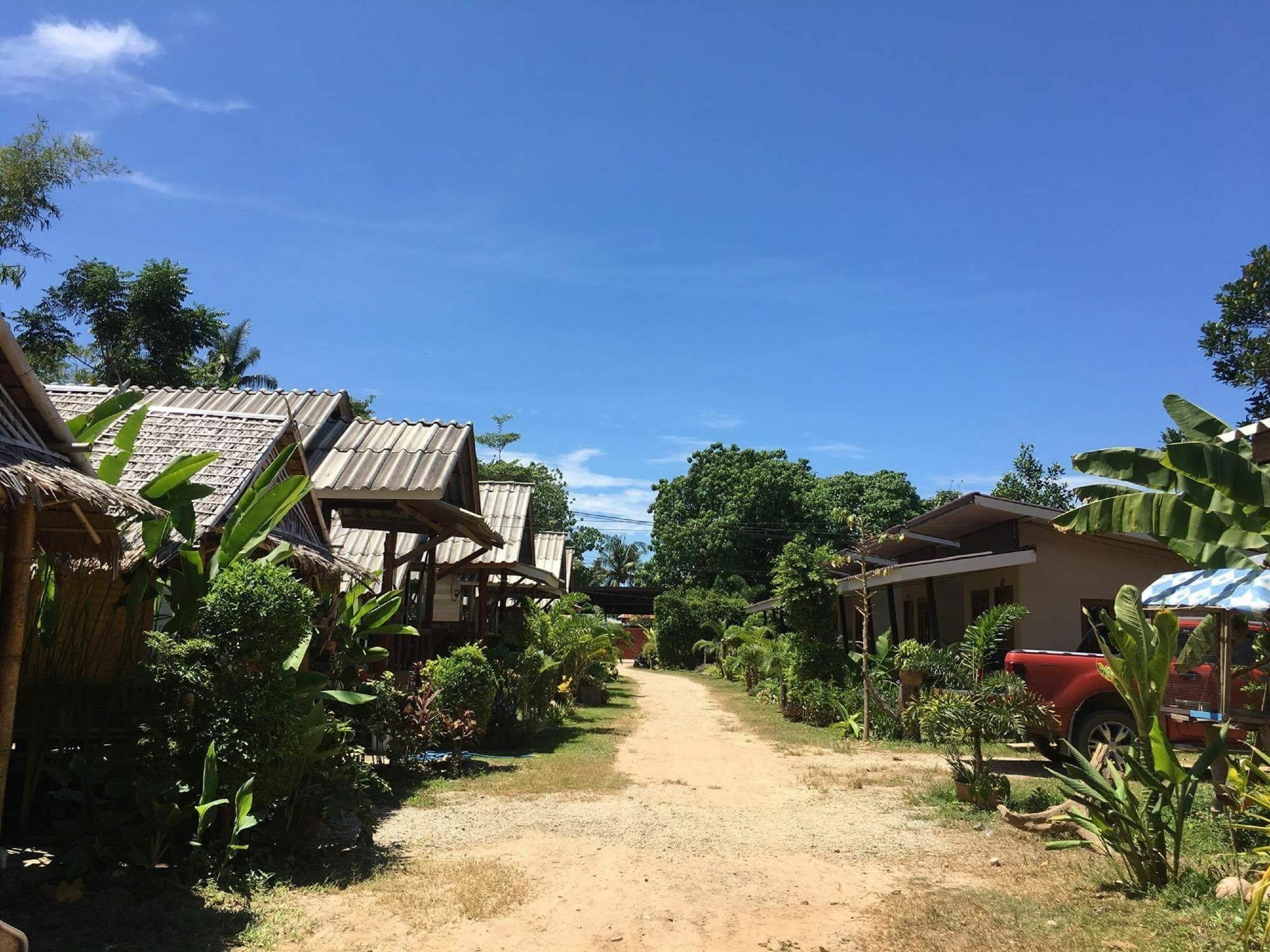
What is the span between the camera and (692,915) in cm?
575

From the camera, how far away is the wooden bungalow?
16.1 feet

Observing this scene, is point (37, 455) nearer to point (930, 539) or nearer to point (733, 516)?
point (930, 539)

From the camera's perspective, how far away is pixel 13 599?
512cm

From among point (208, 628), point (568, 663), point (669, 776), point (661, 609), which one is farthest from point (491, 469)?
point (208, 628)

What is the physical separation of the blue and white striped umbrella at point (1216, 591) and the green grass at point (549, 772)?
5.81 metres

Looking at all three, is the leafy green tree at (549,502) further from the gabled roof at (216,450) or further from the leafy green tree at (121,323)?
the gabled roof at (216,450)

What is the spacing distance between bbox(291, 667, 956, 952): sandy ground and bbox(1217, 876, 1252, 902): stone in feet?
6.22

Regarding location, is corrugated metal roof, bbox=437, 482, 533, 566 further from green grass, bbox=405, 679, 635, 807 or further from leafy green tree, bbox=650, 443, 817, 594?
leafy green tree, bbox=650, 443, 817, 594

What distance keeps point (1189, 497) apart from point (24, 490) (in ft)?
22.5

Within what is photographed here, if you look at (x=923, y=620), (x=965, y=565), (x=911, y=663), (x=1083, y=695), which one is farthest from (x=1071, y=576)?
(x=1083, y=695)

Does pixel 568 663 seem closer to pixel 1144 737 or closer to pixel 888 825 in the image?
pixel 888 825

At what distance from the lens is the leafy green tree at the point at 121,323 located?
2706 centimetres

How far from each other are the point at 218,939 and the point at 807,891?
3.69 metres

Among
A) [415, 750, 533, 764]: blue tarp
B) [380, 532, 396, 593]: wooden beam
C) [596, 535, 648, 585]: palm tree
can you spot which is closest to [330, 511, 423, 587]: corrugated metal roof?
[380, 532, 396, 593]: wooden beam
